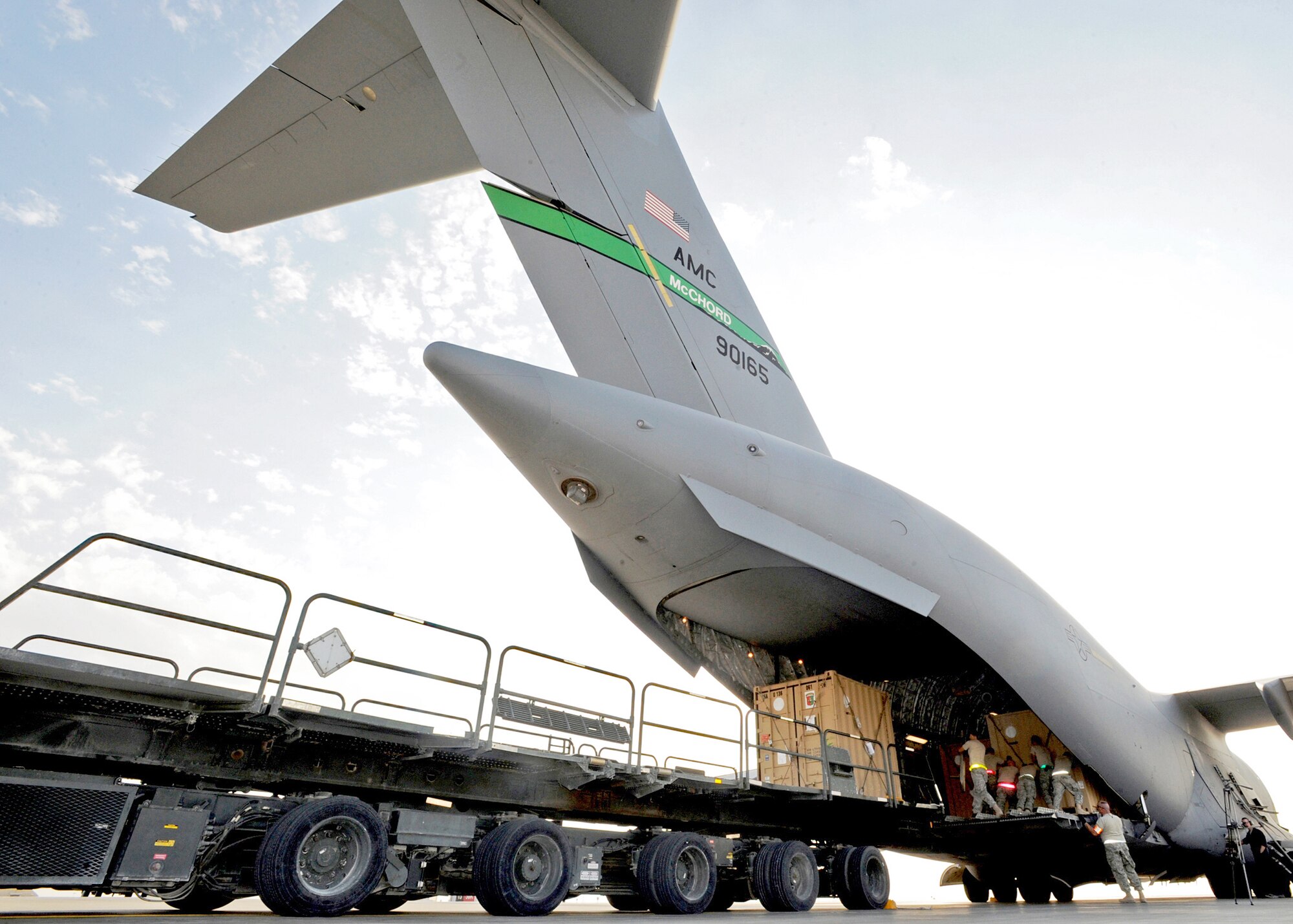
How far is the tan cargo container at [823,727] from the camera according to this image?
27.2 ft

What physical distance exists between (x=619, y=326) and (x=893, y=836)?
20.0ft

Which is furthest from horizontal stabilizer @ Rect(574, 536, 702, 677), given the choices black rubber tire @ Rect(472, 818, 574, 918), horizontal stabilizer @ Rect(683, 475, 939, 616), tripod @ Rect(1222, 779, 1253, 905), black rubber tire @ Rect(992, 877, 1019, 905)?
tripod @ Rect(1222, 779, 1253, 905)

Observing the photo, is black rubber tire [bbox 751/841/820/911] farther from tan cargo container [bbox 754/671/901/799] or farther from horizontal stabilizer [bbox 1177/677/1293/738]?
horizontal stabilizer [bbox 1177/677/1293/738]

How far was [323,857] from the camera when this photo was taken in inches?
169

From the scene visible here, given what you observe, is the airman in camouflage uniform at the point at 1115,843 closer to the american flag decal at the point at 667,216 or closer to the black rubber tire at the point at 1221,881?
the black rubber tire at the point at 1221,881

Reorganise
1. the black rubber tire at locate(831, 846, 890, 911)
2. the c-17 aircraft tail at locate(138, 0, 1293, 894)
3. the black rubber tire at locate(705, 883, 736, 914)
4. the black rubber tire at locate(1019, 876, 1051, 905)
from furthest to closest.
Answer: the black rubber tire at locate(1019, 876, 1051, 905)
the black rubber tire at locate(831, 846, 890, 911)
the black rubber tire at locate(705, 883, 736, 914)
the c-17 aircraft tail at locate(138, 0, 1293, 894)

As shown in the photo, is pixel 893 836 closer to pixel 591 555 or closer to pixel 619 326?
pixel 591 555

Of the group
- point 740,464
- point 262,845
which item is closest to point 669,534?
point 740,464

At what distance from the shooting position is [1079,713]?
8.24 metres

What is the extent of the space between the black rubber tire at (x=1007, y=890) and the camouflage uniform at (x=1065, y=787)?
328 cm

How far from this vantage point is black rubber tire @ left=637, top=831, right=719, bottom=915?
18.6ft

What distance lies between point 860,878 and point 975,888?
6.54 metres

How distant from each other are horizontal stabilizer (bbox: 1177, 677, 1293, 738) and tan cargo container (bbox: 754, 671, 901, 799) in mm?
4488

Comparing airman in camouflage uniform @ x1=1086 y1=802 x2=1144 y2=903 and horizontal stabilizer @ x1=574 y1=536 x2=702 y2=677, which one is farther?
airman in camouflage uniform @ x1=1086 y1=802 x2=1144 y2=903
